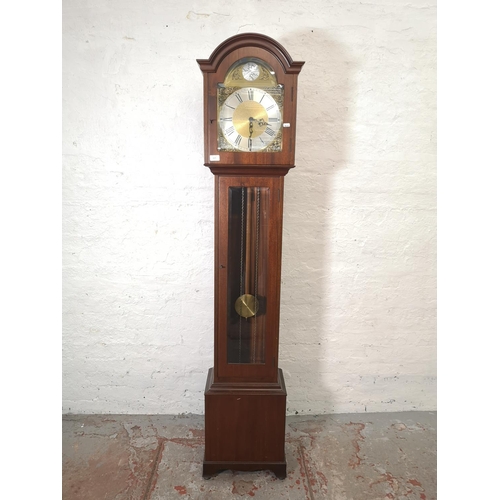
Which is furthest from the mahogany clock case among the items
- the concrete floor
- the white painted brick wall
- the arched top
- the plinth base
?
the concrete floor

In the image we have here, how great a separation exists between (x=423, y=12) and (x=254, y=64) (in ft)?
3.68

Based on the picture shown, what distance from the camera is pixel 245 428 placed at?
1.86 metres

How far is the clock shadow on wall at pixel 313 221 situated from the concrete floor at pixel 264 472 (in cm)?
28

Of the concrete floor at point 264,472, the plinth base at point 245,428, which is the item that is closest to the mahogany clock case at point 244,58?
the plinth base at point 245,428

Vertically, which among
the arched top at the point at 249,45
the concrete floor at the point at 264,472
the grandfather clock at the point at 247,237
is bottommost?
the concrete floor at the point at 264,472

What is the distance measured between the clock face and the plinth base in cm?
113

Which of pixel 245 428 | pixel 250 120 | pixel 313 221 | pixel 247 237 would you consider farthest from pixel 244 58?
pixel 245 428

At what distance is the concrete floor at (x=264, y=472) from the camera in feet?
5.82

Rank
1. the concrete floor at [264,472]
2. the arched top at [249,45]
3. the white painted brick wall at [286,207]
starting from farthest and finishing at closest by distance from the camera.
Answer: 1. the white painted brick wall at [286,207]
2. the concrete floor at [264,472]
3. the arched top at [249,45]

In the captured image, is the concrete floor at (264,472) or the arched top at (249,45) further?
the concrete floor at (264,472)

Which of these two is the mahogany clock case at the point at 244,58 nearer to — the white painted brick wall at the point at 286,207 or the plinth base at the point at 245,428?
the white painted brick wall at the point at 286,207

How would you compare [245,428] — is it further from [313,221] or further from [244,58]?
[244,58]

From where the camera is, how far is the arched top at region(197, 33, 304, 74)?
64.4 inches

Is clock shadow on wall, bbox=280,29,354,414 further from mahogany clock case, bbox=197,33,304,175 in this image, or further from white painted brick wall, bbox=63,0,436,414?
mahogany clock case, bbox=197,33,304,175
